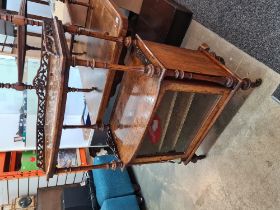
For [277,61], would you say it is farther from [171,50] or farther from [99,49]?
[99,49]

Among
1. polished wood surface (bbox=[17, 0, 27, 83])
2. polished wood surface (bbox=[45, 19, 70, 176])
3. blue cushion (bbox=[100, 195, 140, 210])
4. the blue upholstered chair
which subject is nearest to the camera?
polished wood surface (bbox=[45, 19, 70, 176])

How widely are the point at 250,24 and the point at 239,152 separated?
0.63 m

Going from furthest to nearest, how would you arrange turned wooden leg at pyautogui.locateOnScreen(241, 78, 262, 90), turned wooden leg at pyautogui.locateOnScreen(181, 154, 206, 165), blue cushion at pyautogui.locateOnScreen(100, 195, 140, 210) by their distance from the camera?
blue cushion at pyautogui.locateOnScreen(100, 195, 140, 210) → turned wooden leg at pyautogui.locateOnScreen(181, 154, 206, 165) → turned wooden leg at pyautogui.locateOnScreen(241, 78, 262, 90)

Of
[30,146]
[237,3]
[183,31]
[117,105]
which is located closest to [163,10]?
[183,31]

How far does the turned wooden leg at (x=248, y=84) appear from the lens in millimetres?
1031

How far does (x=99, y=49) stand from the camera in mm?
1296

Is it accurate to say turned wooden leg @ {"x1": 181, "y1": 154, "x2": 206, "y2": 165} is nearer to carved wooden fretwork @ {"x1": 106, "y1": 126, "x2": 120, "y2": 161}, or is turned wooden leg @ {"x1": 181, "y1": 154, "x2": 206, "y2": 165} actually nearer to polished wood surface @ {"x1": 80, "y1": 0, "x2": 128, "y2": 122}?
carved wooden fretwork @ {"x1": 106, "y1": 126, "x2": 120, "y2": 161}

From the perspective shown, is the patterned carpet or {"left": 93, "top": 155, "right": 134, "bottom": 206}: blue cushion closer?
the patterned carpet

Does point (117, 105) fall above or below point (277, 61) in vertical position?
below

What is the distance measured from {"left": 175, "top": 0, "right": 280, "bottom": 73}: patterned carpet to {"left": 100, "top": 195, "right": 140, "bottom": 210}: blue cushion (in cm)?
151

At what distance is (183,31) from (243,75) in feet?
1.91

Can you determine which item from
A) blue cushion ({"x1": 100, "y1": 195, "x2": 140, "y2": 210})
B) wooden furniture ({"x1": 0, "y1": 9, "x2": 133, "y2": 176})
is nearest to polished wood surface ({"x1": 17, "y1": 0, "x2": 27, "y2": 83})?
wooden furniture ({"x1": 0, "y1": 9, "x2": 133, "y2": 176})

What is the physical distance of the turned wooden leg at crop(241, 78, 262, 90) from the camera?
1.03 m

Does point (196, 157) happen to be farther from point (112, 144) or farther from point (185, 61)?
point (185, 61)
